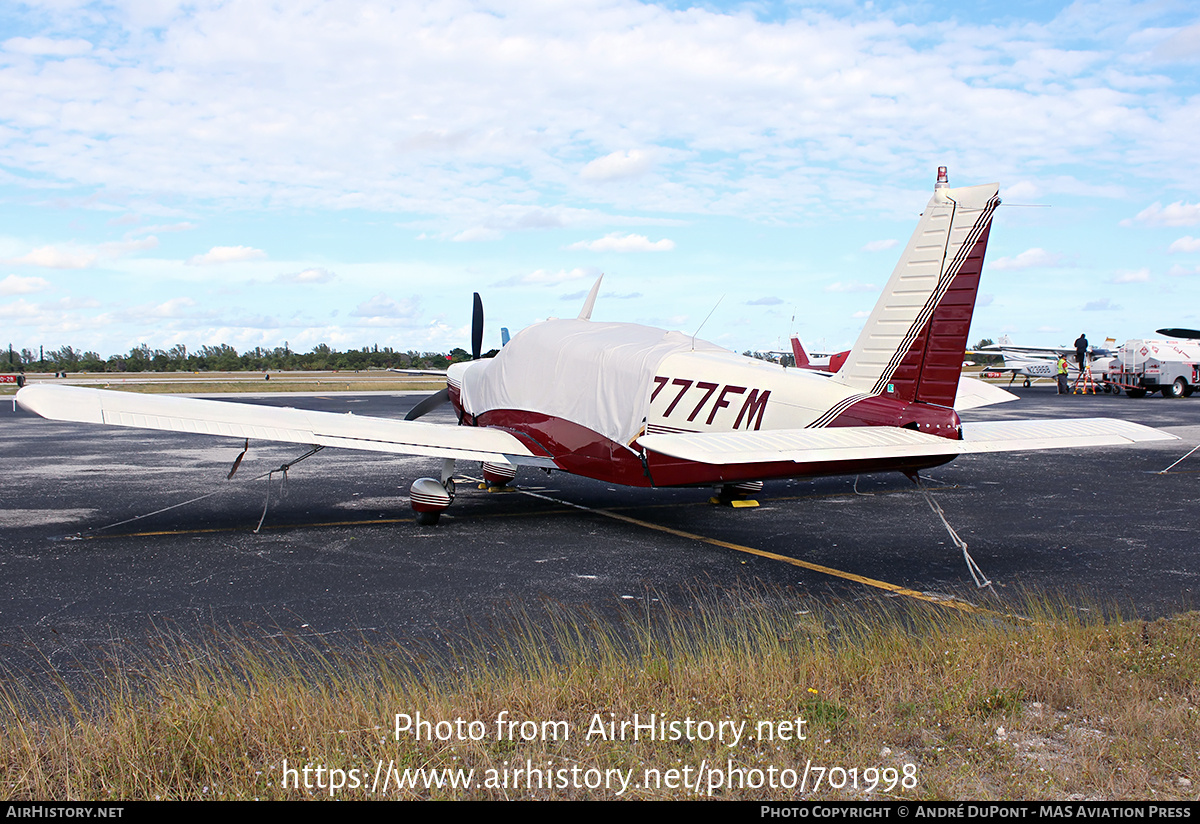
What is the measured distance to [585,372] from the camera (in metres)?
10.4

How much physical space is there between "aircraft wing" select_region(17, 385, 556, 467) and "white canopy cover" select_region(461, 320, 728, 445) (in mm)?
913

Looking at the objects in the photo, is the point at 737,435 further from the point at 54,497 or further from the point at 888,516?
the point at 54,497

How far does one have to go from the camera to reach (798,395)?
8539mm

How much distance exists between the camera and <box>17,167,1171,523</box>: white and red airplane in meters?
7.54

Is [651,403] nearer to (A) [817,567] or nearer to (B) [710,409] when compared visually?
(B) [710,409]

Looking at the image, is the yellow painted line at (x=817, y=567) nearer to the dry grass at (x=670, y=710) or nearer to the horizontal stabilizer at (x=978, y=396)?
the dry grass at (x=670, y=710)

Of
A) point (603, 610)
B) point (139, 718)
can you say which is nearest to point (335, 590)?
point (603, 610)

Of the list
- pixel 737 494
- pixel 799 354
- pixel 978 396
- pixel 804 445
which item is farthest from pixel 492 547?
pixel 799 354

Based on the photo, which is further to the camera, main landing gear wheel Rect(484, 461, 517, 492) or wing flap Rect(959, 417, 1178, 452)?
main landing gear wheel Rect(484, 461, 517, 492)

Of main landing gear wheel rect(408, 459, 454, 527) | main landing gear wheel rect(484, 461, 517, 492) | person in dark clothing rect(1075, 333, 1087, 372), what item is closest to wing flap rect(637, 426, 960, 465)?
main landing gear wheel rect(408, 459, 454, 527)

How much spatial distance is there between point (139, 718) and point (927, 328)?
7.42m

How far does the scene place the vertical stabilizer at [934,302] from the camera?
789 cm

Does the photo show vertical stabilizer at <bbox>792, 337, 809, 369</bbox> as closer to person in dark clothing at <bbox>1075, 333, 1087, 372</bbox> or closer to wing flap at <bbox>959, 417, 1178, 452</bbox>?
person in dark clothing at <bbox>1075, 333, 1087, 372</bbox>

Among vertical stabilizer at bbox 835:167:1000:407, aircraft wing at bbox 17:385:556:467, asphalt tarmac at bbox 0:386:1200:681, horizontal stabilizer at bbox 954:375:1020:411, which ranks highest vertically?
vertical stabilizer at bbox 835:167:1000:407
